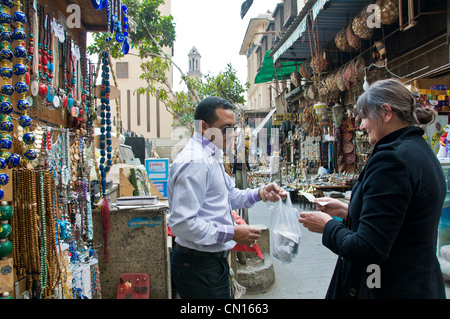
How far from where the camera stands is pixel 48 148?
1.95 metres

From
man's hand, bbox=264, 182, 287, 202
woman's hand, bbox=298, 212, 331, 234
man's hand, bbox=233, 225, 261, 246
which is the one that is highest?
man's hand, bbox=264, 182, 287, 202

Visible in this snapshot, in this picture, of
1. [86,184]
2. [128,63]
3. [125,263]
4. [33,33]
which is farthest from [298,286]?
[128,63]

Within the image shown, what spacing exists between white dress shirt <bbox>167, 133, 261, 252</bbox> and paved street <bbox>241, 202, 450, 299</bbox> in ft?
8.01

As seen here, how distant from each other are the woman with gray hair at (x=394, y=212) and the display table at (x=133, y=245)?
1.76 m

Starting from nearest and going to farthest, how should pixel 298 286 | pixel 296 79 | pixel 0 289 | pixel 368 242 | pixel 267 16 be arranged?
pixel 368 242
pixel 0 289
pixel 298 286
pixel 296 79
pixel 267 16

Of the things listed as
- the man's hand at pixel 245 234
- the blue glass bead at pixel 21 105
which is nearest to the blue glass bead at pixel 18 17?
the blue glass bead at pixel 21 105

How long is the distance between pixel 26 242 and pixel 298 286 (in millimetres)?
3437

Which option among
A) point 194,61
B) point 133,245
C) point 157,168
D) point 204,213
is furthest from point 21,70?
point 194,61

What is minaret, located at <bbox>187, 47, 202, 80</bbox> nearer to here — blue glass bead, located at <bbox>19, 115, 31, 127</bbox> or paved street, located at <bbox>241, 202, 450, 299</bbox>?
paved street, located at <bbox>241, 202, 450, 299</bbox>

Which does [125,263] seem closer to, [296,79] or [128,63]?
[296,79]

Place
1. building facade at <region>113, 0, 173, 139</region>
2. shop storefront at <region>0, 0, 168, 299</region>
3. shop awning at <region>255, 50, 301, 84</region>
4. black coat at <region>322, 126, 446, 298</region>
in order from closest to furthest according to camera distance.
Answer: black coat at <region>322, 126, 446, 298</region> → shop storefront at <region>0, 0, 168, 299</region> → shop awning at <region>255, 50, 301, 84</region> → building facade at <region>113, 0, 173, 139</region>

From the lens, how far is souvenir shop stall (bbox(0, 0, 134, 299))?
150cm

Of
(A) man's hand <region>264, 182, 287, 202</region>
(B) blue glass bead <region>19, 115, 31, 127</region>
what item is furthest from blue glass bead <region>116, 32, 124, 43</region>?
(A) man's hand <region>264, 182, 287, 202</region>
